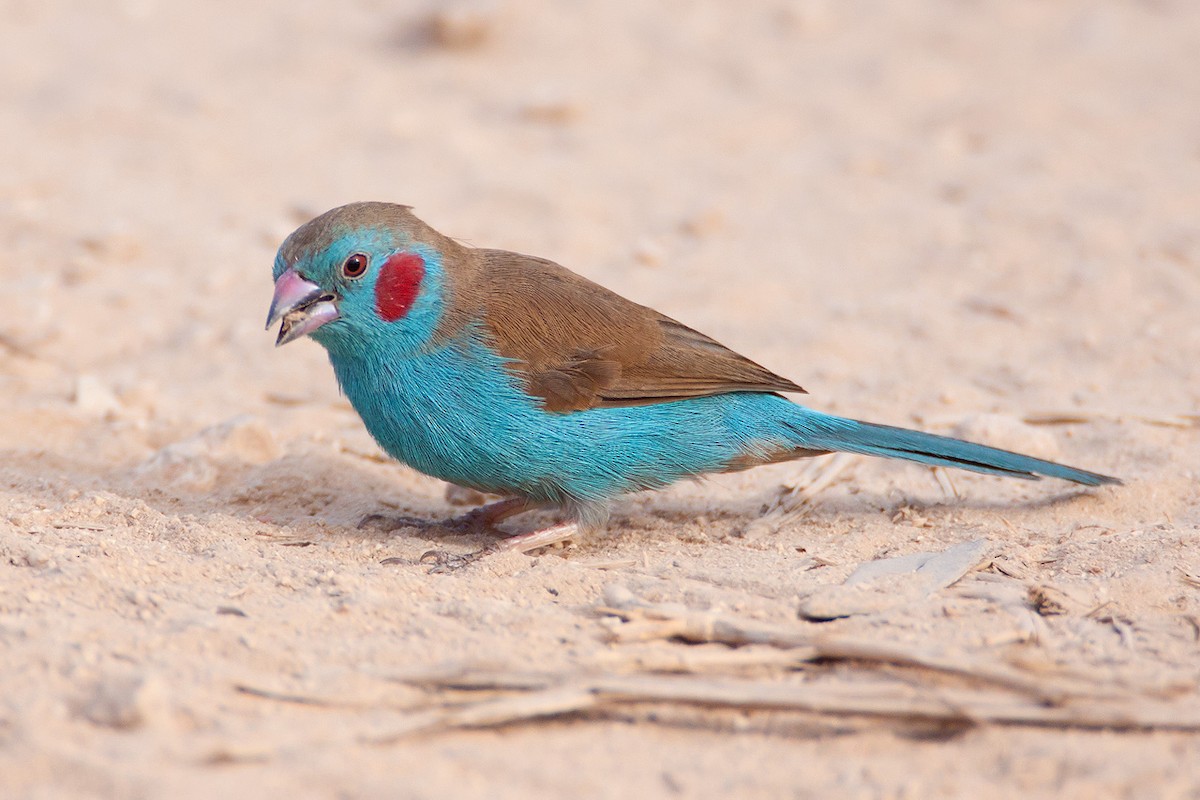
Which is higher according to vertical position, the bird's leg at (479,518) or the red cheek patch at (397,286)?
the red cheek patch at (397,286)

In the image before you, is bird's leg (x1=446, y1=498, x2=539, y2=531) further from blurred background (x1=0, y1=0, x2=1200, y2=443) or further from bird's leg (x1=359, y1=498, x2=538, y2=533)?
blurred background (x1=0, y1=0, x2=1200, y2=443)

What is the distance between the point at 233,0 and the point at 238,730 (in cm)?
745

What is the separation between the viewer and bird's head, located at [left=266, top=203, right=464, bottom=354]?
416 centimetres

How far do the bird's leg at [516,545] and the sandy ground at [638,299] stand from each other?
7 cm

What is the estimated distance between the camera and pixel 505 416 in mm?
4137

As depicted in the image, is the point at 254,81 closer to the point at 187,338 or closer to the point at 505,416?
the point at 187,338

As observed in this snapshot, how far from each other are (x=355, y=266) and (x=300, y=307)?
0.22 m

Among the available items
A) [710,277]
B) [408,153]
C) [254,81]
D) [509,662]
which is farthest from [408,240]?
Answer: [254,81]

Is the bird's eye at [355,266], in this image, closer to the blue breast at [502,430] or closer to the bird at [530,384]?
the bird at [530,384]

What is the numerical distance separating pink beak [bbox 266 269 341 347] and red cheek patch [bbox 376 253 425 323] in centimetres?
15

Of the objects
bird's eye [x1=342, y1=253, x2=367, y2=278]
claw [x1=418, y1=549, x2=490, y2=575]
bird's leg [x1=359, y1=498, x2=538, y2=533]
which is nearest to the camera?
claw [x1=418, y1=549, x2=490, y2=575]

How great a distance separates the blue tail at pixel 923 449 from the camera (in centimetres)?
432

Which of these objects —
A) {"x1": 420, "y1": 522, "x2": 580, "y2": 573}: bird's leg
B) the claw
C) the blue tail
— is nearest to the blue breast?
{"x1": 420, "y1": 522, "x2": 580, "y2": 573}: bird's leg

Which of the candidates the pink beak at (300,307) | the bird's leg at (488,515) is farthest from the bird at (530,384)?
the bird's leg at (488,515)
